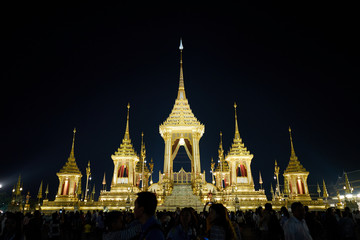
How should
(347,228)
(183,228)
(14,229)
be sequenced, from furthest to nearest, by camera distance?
(347,228)
(183,228)
(14,229)

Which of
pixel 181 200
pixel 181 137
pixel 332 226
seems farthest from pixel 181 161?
pixel 332 226

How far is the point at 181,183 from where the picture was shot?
38844 mm

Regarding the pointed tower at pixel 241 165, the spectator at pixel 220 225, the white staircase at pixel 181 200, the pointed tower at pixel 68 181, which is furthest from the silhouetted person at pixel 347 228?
the pointed tower at pixel 68 181

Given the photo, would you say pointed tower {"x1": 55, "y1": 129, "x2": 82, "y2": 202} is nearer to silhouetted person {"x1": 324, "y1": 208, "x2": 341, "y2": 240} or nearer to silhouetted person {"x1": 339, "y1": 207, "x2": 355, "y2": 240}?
silhouetted person {"x1": 324, "y1": 208, "x2": 341, "y2": 240}

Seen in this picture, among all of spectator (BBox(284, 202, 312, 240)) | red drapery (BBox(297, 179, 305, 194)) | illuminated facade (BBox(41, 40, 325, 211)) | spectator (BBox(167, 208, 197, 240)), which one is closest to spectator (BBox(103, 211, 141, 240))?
spectator (BBox(167, 208, 197, 240))

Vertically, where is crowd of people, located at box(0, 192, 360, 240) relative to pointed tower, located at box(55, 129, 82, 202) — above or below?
below

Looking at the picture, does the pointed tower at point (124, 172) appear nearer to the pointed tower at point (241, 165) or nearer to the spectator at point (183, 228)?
the pointed tower at point (241, 165)

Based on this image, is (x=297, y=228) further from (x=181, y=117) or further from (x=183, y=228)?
(x=181, y=117)

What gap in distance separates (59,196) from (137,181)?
13.5 metres

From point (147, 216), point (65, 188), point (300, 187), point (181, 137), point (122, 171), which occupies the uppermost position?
point (181, 137)

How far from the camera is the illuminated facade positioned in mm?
31766

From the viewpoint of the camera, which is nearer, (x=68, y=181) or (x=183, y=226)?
(x=183, y=226)

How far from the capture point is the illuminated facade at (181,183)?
3177 centimetres

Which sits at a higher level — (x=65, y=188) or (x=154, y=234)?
(x=65, y=188)
